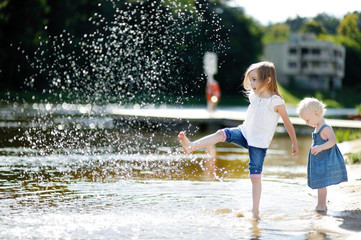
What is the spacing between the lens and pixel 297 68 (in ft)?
375

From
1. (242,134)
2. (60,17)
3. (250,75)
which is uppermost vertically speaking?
(60,17)

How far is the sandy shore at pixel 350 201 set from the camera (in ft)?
17.2

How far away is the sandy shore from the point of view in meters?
5.25

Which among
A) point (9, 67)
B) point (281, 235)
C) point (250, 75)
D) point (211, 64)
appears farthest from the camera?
point (9, 67)

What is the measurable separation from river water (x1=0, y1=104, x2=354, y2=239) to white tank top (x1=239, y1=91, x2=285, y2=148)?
0.68 meters

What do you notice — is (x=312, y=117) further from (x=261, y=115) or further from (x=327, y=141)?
(x=261, y=115)

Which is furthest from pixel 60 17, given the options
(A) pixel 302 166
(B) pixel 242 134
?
(B) pixel 242 134

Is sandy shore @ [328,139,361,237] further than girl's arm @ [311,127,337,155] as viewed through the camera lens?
No

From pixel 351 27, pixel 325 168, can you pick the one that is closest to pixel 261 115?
pixel 325 168

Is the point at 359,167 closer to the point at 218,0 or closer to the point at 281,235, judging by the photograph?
the point at 281,235

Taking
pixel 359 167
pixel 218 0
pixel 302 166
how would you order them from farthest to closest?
pixel 218 0 → pixel 302 166 → pixel 359 167

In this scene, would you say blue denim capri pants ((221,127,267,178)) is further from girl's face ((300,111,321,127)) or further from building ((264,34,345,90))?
building ((264,34,345,90))

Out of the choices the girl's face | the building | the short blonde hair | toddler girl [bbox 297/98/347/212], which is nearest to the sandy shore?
toddler girl [bbox 297/98/347/212]

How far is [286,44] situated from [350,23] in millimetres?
11793
